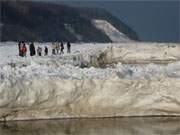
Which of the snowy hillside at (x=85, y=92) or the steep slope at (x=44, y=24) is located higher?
the steep slope at (x=44, y=24)

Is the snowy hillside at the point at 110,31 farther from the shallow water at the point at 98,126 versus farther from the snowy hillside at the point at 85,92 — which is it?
the shallow water at the point at 98,126

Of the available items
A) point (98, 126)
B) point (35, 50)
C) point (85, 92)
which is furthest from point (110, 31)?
point (98, 126)

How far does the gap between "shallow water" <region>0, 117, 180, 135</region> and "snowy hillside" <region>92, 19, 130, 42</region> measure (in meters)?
103

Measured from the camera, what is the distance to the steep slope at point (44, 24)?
340 feet

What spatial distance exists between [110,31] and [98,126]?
113 m

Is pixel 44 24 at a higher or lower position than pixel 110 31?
higher

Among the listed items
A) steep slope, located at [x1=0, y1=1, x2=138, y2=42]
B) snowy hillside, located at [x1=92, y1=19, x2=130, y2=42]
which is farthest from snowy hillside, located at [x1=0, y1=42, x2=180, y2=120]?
snowy hillside, located at [x1=92, y1=19, x2=130, y2=42]

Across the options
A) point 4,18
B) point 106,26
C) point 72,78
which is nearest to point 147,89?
point 72,78

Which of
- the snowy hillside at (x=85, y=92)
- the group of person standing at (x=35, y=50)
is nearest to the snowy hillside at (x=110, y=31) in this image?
the group of person standing at (x=35, y=50)

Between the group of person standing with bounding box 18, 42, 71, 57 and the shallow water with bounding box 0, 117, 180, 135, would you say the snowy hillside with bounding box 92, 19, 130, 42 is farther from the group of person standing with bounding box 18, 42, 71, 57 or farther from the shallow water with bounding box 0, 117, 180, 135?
the shallow water with bounding box 0, 117, 180, 135

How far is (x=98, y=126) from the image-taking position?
25.3 m

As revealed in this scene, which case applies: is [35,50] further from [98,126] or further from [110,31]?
[110,31]

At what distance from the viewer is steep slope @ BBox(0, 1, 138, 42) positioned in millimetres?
103688

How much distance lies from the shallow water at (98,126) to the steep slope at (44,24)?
225ft
